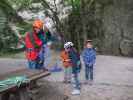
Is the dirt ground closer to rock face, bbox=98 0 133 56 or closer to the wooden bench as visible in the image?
the wooden bench

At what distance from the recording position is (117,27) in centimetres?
1442

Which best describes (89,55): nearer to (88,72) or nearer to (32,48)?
(88,72)

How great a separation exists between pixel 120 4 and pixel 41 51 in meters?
5.69

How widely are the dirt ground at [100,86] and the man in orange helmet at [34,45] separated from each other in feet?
1.71

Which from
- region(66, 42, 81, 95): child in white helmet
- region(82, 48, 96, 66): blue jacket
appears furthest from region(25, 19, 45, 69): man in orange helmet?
region(82, 48, 96, 66): blue jacket

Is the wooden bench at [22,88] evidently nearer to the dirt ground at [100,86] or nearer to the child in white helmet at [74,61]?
the dirt ground at [100,86]

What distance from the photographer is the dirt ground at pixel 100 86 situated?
28.3ft

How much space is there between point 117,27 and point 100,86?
539 cm

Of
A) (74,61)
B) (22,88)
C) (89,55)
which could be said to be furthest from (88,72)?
(22,88)

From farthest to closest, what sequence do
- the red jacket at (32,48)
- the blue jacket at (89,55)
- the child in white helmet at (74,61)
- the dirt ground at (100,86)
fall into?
the blue jacket at (89,55) < the red jacket at (32,48) < the child in white helmet at (74,61) < the dirt ground at (100,86)

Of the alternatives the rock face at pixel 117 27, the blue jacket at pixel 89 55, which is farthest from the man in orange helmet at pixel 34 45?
the rock face at pixel 117 27

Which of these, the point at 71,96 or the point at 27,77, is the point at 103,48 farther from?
the point at 27,77

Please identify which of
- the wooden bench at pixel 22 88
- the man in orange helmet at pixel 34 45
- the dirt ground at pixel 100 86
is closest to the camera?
the wooden bench at pixel 22 88

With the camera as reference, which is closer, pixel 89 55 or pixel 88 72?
pixel 89 55
